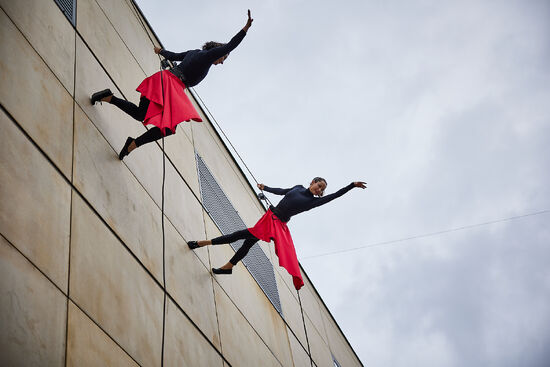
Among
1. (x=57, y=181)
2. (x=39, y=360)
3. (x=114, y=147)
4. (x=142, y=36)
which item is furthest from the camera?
(x=142, y=36)

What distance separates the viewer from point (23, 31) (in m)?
3.97

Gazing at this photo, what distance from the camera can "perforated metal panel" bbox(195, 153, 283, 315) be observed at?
7258mm

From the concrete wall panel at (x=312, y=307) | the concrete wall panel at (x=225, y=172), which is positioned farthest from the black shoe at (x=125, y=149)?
the concrete wall panel at (x=312, y=307)

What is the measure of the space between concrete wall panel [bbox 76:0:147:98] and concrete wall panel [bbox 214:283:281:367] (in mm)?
2607

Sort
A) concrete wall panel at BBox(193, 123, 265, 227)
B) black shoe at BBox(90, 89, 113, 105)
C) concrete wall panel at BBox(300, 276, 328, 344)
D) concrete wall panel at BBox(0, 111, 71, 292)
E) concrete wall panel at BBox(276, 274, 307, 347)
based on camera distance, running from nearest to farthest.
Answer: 1. concrete wall panel at BBox(0, 111, 71, 292)
2. black shoe at BBox(90, 89, 113, 105)
3. concrete wall panel at BBox(193, 123, 265, 227)
4. concrete wall panel at BBox(276, 274, 307, 347)
5. concrete wall panel at BBox(300, 276, 328, 344)

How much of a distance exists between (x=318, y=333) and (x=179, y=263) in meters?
6.04

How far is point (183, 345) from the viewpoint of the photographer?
15.2ft

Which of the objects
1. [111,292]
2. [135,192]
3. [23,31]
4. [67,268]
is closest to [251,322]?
[135,192]

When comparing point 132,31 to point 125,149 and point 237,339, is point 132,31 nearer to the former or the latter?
point 125,149

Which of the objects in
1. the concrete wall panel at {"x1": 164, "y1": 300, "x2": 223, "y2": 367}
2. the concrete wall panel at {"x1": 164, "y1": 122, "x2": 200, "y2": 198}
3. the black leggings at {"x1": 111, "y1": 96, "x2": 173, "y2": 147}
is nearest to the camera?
the concrete wall panel at {"x1": 164, "y1": 300, "x2": 223, "y2": 367}

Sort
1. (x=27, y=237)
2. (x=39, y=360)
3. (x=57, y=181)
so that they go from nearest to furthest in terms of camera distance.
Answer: (x=39, y=360)
(x=27, y=237)
(x=57, y=181)

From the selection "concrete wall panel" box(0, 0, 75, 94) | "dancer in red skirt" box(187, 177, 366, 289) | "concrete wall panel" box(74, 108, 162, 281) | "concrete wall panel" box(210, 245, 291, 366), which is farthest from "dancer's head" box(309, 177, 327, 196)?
"concrete wall panel" box(0, 0, 75, 94)

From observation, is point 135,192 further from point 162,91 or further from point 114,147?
point 162,91

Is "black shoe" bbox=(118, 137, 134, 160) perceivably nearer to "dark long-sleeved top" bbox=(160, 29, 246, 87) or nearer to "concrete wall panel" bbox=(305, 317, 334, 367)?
"dark long-sleeved top" bbox=(160, 29, 246, 87)
